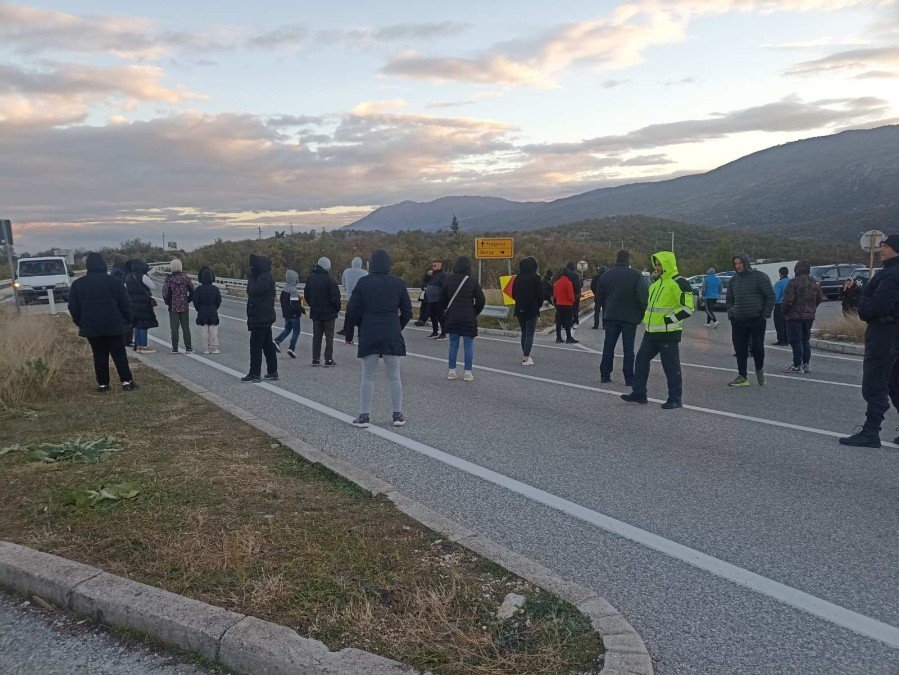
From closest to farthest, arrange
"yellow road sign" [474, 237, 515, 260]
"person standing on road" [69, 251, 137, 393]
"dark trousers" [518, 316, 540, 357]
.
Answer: "person standing on road" [69, 251, 137, 393]
"dark trousers" [518, 316, 540, 357]
"yellow road sign" [474, 237, 515, 260]

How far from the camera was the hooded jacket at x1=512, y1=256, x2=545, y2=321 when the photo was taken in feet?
40.7

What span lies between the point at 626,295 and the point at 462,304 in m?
2.52

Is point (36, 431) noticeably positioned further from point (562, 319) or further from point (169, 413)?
point (562, 319)

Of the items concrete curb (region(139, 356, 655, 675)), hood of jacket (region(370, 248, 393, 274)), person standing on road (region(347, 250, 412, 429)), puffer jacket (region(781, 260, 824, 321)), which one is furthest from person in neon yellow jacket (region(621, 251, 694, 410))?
concrete curb (region(139, 356, 655, 675))

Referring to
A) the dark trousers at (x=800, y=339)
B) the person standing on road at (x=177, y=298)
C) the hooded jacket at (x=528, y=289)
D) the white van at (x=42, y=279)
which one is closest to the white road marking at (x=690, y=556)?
the hooded jacket at (x=528, y=289)

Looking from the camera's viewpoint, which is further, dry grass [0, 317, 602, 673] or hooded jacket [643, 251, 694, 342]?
hooded jacket [643, 251, 694, 342]

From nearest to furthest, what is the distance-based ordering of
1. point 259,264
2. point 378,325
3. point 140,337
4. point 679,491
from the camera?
1. point 679,491
2. point 378,325
3. point 259,264
4. point 140,337

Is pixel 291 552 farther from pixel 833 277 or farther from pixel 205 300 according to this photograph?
pixel 833 277

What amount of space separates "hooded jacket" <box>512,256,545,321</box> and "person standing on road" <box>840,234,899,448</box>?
6148 mm

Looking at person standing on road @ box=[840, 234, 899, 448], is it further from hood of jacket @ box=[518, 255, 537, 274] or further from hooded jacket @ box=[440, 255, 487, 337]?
hood of jacket @ box=[518, 255, 537, 274]

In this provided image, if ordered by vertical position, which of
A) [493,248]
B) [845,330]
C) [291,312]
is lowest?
[845,330]

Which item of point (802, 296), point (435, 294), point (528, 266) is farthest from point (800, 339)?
point (435, 294)

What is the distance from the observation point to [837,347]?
14.7m

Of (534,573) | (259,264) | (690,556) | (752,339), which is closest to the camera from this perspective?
(534,573)
